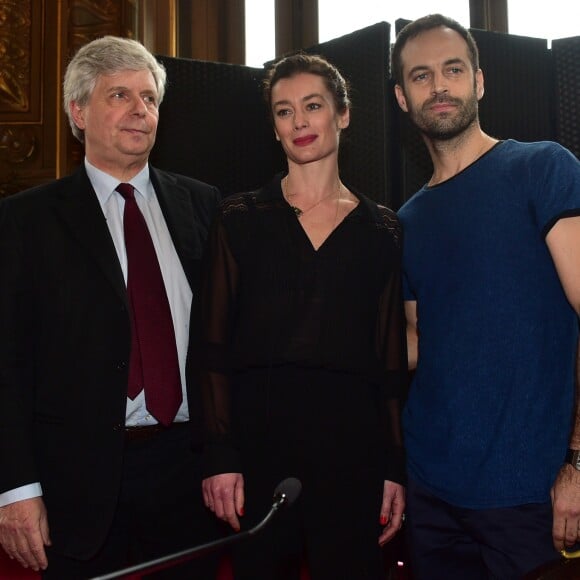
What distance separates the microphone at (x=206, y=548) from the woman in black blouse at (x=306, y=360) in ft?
1.41

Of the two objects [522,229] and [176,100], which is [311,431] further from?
[176,100]

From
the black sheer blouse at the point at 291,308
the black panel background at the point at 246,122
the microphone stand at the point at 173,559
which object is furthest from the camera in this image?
the black panel background at the point at 246,122

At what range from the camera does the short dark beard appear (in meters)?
1.75

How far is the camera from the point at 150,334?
1699mm

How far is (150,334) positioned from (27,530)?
0.45 meters

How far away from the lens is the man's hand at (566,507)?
1.47m

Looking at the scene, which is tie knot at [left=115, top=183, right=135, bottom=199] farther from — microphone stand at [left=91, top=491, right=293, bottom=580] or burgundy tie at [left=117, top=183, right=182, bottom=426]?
microphone stand at [left=91, top=491, right=293, bottom=580]

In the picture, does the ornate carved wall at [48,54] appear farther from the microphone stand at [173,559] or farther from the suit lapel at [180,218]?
the microphone stand at [173,559]

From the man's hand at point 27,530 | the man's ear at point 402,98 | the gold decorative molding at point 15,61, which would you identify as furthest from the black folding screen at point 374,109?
the gold decorative molding at point 15,61

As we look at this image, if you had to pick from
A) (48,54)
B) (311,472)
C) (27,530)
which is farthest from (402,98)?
(48,54)

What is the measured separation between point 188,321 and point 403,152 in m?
1.09

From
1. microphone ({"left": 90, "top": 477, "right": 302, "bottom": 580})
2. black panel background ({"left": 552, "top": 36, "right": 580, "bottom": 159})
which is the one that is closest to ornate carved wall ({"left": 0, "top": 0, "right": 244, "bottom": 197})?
black panel background ({"left": 552, "top": 36, "right": 580, "bottom": 159})

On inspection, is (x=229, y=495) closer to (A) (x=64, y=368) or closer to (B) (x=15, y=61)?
(A) (x=64, y=368)

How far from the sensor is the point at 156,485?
1.70 m
